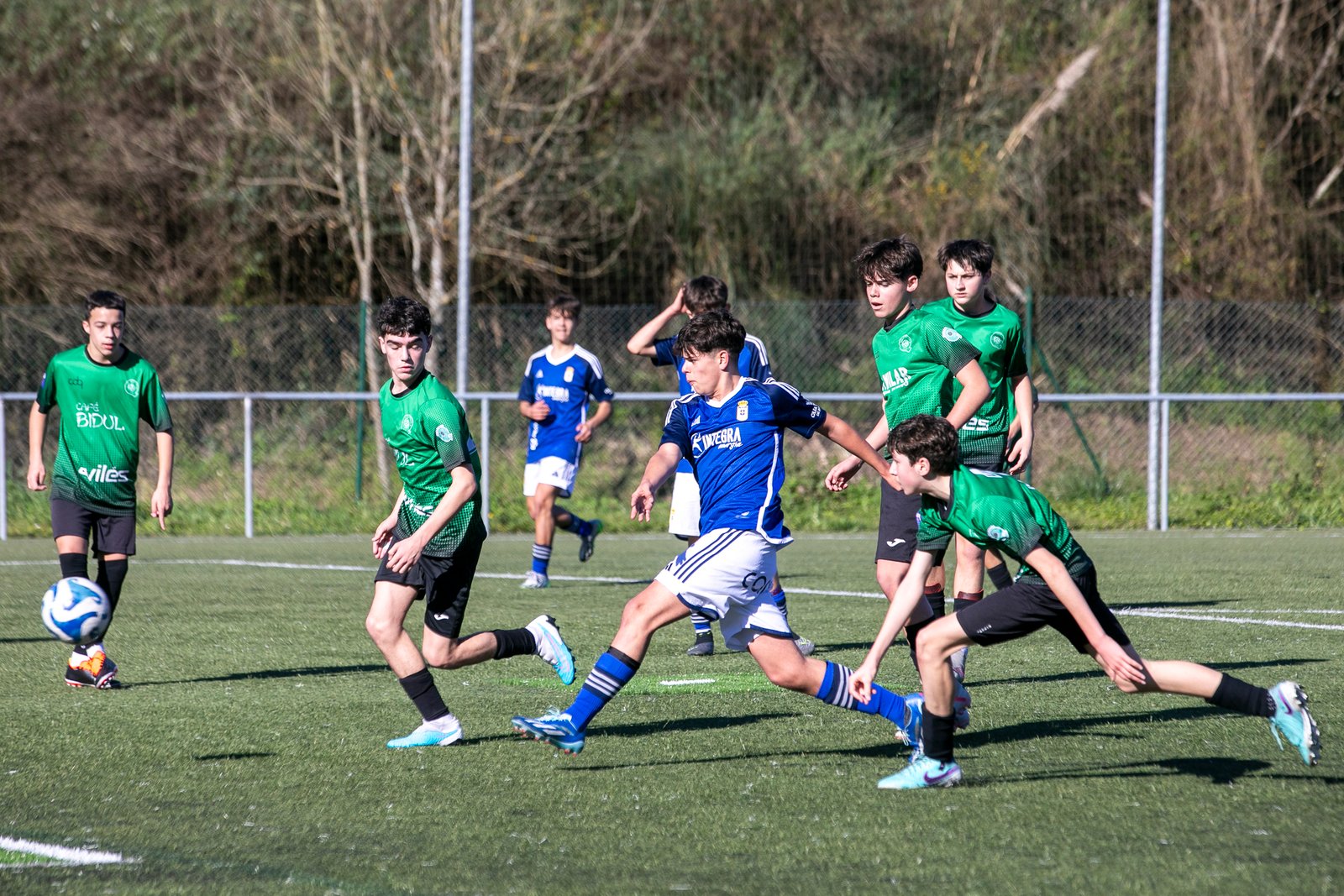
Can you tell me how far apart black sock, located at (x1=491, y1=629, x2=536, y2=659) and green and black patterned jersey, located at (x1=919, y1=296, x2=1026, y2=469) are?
2094 mm

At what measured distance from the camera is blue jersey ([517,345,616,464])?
11578 mm

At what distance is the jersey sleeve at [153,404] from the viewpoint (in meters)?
7.66

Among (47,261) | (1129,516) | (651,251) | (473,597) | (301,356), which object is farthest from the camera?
(651,251)

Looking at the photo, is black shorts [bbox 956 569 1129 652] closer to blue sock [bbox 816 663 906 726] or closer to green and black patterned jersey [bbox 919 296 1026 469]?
blue sock [bbox 816 663 906 726]

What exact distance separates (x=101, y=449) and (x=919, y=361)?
4.08 m

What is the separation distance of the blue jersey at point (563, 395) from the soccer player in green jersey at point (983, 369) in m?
4.99

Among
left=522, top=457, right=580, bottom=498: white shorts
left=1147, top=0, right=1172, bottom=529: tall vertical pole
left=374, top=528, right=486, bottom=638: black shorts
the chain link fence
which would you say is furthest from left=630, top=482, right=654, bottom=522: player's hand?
left=1147, top=0, right=1172, bottom=529: tall vertical pole

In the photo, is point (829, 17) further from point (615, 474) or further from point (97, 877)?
point (97, 877)

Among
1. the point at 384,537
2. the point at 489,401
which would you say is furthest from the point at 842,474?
the point at 489,401

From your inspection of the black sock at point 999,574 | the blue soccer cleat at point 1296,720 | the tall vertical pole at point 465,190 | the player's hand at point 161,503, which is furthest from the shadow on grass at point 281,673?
the tall vertical pole at point 465,190

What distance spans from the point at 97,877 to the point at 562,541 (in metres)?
11.6

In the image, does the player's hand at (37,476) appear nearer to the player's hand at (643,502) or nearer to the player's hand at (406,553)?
the player's hand at (406,553)

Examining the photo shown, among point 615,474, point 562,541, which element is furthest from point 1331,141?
point 562,541

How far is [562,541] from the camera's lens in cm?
1564
